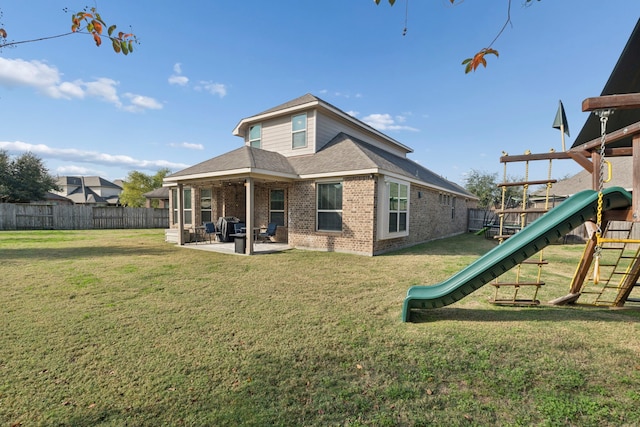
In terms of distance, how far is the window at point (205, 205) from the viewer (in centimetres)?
1363

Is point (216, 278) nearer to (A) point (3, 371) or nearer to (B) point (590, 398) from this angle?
(A) point (3, 371)

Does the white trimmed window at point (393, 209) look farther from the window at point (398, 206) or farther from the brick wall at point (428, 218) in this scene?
the brick wall at point (428, 218)

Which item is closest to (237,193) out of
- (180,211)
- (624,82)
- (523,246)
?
(180,211)

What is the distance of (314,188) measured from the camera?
10.5 meters

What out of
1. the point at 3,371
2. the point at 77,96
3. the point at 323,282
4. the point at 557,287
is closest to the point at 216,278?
the point at 323,282

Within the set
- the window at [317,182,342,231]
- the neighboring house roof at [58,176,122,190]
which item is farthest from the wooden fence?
the neighboring house roof at [58,176,122,190]

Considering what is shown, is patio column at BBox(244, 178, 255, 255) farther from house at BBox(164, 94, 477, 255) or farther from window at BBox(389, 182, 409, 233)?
window at BBox(389, 182, 409, 233)

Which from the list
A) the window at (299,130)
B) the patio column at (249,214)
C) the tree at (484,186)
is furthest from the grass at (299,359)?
the tree at (484,186)

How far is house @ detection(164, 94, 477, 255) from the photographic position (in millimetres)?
9602

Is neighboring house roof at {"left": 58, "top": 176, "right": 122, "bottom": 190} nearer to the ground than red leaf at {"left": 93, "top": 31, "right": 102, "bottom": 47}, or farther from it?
farther from it

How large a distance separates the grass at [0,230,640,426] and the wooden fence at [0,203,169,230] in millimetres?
18437

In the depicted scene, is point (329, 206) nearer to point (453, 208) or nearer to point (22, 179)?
point (453, 208)

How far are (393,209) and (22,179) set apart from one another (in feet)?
118

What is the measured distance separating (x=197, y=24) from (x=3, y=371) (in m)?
9.01
